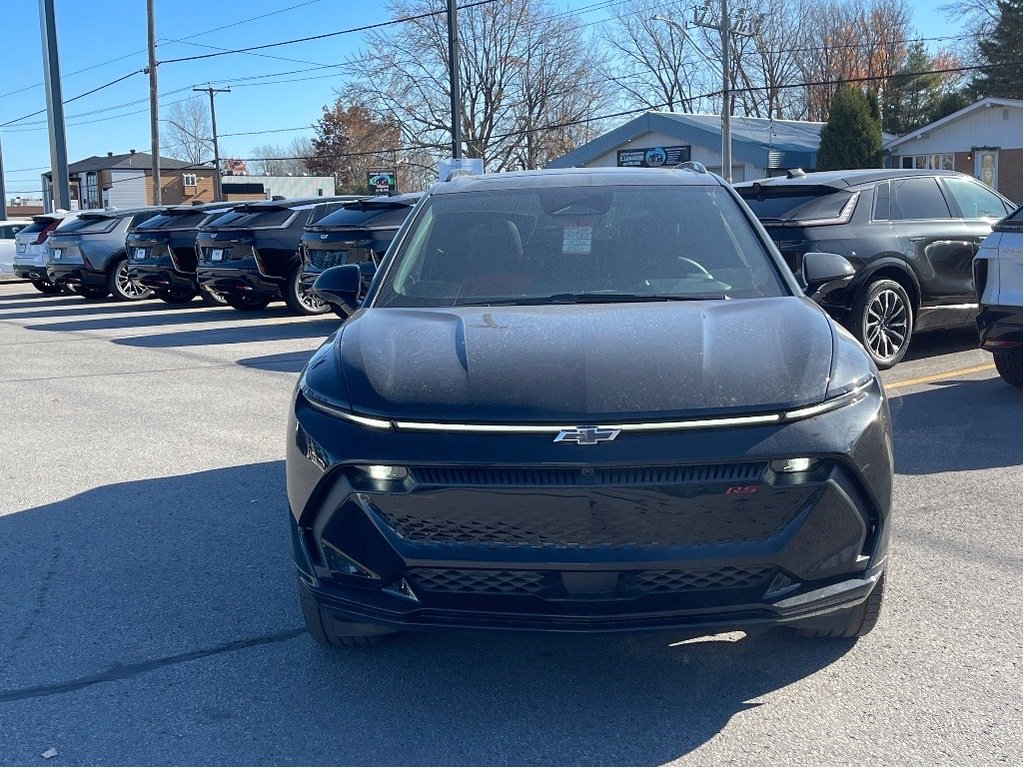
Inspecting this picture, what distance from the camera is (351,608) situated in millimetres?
3117

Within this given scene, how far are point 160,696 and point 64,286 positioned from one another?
20666 millimetres

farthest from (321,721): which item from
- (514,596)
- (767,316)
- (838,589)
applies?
(767,316)

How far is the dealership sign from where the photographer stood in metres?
39.5

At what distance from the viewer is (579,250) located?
4461mm

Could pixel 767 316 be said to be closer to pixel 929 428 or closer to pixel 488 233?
pixel 488 233

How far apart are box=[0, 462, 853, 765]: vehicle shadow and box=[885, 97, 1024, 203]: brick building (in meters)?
35.1

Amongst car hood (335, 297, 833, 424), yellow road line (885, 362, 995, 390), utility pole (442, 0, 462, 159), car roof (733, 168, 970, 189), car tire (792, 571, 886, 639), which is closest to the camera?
car hood (335, 297, 833, 424)

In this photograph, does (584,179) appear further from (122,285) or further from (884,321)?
(122,285)

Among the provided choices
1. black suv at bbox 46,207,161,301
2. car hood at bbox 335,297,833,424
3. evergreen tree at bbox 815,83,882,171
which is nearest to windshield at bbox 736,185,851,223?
car hood at bbox 335,297,833,424

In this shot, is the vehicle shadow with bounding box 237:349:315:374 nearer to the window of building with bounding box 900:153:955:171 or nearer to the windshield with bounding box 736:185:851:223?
the windshield with bounding box 736:185:851:223

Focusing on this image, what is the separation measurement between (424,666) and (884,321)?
6.54m

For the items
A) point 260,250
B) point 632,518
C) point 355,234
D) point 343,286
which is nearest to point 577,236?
point 343,286

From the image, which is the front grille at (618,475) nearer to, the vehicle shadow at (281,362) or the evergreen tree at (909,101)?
the vehicle shadow at (281,362)

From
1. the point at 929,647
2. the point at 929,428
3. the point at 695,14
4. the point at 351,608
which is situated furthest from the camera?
the point at 695,14
